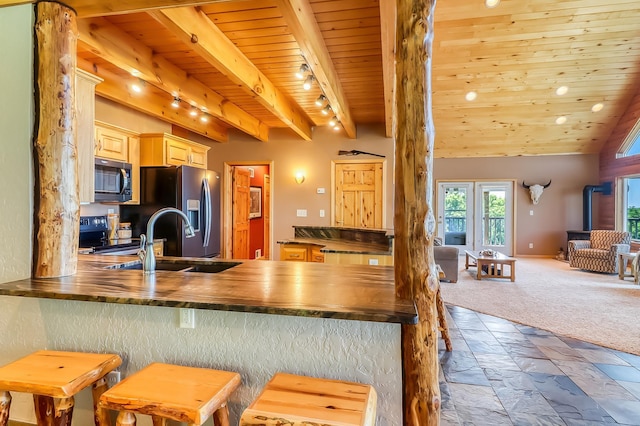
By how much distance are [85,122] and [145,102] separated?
2.12m

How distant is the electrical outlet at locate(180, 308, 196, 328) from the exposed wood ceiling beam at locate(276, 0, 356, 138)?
1776mm

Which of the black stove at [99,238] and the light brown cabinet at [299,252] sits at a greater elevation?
the black stove at [99,238]

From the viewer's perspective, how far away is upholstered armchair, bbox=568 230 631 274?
611cm

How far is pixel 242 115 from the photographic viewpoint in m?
5.23

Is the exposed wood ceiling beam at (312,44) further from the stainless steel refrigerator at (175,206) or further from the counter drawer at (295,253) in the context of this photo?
the stainless steel refrigerator at (175,206)

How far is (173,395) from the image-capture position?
Answer: 1192 mm

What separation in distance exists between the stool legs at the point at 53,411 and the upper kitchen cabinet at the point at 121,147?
8.79 feet

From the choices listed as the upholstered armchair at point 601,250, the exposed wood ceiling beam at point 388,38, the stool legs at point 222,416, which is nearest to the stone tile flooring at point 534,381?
the stool legs at point 222,416

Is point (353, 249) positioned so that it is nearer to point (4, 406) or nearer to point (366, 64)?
point (366, 64)

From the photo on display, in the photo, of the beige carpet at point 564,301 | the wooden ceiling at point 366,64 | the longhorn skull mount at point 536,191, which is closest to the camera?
the wooden ceiling at point 366,64

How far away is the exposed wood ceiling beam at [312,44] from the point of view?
2115 mm

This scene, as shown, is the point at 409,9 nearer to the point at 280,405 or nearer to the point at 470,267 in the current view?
the point at 280,405

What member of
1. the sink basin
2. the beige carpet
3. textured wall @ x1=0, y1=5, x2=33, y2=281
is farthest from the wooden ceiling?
the beige carpet

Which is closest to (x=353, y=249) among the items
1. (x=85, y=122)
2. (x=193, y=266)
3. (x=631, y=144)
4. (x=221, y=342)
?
(x=193, y=266)
